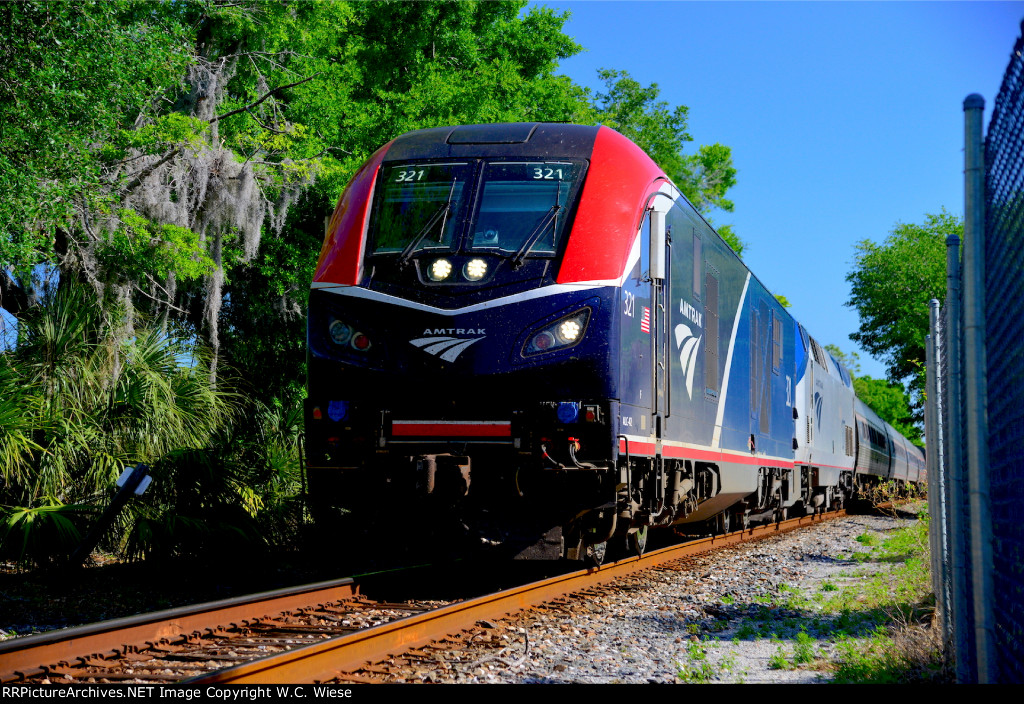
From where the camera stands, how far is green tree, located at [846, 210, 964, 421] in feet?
156

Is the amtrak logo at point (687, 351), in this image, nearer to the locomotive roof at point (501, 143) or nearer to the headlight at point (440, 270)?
the locomotive roof at point (501, 143)

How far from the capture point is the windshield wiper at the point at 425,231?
8.10 m

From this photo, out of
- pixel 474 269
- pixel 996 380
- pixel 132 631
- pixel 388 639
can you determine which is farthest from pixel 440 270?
pixel 996 380

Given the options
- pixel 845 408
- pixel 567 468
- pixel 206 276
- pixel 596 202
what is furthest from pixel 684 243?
pixel 845 408

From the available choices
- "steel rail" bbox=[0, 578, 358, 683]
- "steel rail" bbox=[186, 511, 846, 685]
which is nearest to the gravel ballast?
"steel rail" bbox=[186, 511, 846, 685]

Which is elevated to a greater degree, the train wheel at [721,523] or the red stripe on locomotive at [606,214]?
the red stripe on locomotive at [606,214]

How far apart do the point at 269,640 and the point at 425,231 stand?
349cm

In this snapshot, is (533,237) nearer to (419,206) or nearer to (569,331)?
(569,331)

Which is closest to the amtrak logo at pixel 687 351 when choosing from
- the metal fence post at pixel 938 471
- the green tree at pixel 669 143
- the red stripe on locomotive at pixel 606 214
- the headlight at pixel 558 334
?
the red stripe on locomotive at pixel 606 214

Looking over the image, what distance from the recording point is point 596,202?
26.8 feet

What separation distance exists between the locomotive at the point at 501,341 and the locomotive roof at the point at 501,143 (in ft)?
0.07

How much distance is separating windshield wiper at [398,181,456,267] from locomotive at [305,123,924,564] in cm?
2

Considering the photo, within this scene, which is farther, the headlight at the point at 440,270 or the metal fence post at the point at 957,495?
the headlight at the point at 440,270

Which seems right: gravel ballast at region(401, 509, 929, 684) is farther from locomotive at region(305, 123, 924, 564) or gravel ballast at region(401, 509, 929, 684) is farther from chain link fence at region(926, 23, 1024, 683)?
chain link fence at region(926, 23, 1024, 683)
